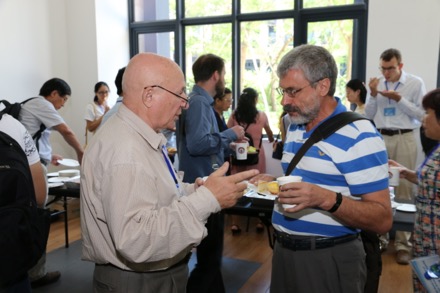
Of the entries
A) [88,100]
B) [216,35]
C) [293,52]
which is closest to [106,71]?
[88,100]

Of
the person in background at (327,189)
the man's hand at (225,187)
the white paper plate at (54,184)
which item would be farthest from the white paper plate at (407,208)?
the white paper plate at (54,184)

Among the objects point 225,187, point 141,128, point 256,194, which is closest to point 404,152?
point 256,194

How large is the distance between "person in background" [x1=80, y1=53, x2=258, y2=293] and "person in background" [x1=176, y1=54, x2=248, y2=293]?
128 cm

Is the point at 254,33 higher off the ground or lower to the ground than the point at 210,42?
higher

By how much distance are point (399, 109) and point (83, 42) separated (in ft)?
14.7

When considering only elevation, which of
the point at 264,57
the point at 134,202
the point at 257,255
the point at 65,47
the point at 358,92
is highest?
the point at 65,47

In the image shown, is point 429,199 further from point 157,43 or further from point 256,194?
point 157,43

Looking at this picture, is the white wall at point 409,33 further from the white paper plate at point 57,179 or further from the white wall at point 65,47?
the white wall at point 65,47

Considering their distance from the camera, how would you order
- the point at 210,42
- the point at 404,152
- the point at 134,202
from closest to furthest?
the point at 134,202, the point at 404,152, the point at 210,42

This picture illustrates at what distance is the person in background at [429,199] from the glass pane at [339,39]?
322cm

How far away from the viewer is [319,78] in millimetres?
1478

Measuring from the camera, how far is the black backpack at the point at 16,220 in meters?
1.31

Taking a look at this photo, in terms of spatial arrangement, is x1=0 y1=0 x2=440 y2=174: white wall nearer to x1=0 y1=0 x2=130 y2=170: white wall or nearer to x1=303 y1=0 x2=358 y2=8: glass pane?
x1=0 y1=0 x2=130 y2=170: white wall

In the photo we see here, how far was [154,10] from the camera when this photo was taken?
20.9 feet
